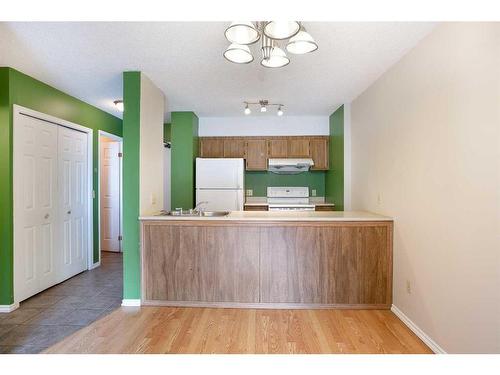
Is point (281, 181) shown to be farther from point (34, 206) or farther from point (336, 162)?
point (34, 206)

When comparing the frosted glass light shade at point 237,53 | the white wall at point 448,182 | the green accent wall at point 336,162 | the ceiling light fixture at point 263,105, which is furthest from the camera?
the green accent wall at point 336,162

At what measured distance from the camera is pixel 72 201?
3.94 m

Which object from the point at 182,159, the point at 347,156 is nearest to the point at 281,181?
the point at 347,156

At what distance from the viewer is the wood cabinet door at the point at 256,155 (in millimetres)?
5133

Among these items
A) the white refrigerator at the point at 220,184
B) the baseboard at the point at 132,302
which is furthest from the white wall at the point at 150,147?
the white refrigerator at the point at 220,184

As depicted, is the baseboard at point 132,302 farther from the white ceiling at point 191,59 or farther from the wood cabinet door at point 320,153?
the wood cabinet door at point 320,153

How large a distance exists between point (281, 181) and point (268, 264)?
8.94ft

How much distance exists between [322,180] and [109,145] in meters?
3.97

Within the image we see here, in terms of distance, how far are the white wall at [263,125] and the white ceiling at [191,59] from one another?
1083mm

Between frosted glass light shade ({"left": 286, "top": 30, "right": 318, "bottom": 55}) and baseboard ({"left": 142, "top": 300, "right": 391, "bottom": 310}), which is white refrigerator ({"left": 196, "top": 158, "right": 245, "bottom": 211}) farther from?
frosted glass light shade ({"left": 286, "top": 30, "right": 318, "bottom": 55})

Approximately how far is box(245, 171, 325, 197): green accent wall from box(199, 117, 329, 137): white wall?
0.78 meters

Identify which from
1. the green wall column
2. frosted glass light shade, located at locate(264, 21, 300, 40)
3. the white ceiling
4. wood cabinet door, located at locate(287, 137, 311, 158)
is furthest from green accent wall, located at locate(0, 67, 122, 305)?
wood cabinet door, located at locate(287, 137, 311, 158)

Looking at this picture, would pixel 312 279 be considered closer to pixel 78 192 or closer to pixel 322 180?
pixel 322 180
